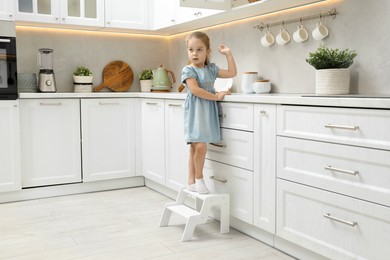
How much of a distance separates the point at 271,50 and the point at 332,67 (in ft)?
2.56

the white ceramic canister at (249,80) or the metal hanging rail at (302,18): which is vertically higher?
the metal hanging rail at (302,18)

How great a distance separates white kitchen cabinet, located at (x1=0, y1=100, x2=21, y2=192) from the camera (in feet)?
10.9

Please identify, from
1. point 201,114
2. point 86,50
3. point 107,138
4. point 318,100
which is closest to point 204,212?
point 201,114

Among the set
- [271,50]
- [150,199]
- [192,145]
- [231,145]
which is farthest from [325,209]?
[150,199]

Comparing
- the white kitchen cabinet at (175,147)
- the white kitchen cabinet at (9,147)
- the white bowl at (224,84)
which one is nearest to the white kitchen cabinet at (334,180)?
the white kitchen cabinet at (175,147)

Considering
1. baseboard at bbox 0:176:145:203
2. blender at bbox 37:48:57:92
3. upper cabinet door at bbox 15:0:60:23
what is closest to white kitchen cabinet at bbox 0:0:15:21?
upper cabinet door at bbox 15:0:60:23

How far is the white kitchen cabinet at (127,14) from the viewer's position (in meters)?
3.88

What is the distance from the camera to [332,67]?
95.3 inches

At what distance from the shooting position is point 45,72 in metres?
3.66

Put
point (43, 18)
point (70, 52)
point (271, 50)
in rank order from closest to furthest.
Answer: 1. point (271, 50)
2. point (43, 18)
3. point (70, 52)

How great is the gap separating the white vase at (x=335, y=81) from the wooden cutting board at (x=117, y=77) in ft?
7.47

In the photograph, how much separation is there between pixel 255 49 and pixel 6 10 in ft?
6.10

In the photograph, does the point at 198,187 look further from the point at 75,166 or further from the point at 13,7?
the point at 13,7

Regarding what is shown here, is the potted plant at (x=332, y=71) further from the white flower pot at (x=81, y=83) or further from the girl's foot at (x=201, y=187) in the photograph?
the white flower pot at (x=81, y=83)
